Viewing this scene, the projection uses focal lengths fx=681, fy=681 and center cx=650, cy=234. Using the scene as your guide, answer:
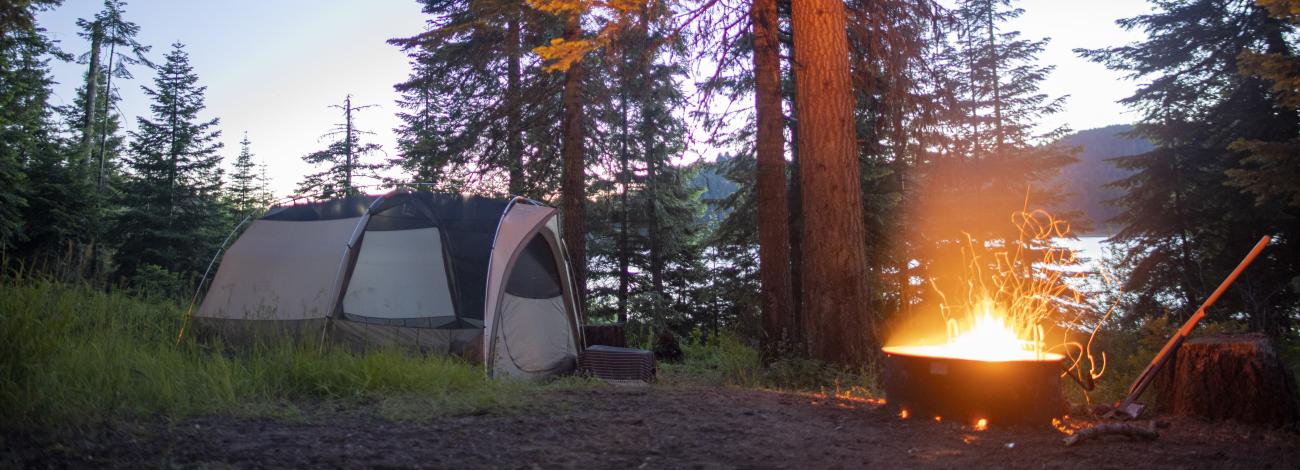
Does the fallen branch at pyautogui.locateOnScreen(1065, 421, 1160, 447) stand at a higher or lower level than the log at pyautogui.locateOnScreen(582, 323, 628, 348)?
lower

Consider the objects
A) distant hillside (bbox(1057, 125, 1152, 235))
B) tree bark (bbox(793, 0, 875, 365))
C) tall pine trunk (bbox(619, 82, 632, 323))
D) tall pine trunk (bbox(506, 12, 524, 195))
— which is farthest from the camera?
tall pine trunk (bbox(619, 82, 632, 323))

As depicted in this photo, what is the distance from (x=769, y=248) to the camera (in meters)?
9.70

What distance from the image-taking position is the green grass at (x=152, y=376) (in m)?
3.87

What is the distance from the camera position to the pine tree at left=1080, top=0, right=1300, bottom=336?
43.2 feet

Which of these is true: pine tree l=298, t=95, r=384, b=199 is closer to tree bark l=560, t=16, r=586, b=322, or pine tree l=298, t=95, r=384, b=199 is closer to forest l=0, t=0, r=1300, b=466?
forest l=0, t=0, r=1300, b=466

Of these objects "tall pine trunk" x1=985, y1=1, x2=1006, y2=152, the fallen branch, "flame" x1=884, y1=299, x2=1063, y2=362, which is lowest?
the fallen branch

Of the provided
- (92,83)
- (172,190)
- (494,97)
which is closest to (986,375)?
(494,97)

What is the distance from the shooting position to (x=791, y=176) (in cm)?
1410

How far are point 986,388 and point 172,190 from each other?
25.3m

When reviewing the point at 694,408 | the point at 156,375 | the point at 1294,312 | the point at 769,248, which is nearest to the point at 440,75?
the point at 769,248

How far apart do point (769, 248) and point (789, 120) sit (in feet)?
16.7

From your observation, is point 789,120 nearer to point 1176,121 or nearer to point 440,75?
point 440,75

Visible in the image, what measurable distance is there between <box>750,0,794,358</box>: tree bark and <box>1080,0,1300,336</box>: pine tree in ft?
28.7

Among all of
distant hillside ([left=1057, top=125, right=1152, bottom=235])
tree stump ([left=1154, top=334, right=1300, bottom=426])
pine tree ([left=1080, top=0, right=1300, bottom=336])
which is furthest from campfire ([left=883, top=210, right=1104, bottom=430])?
distant hillside ([left=1057, top=125, right=1152, bottom=235])
